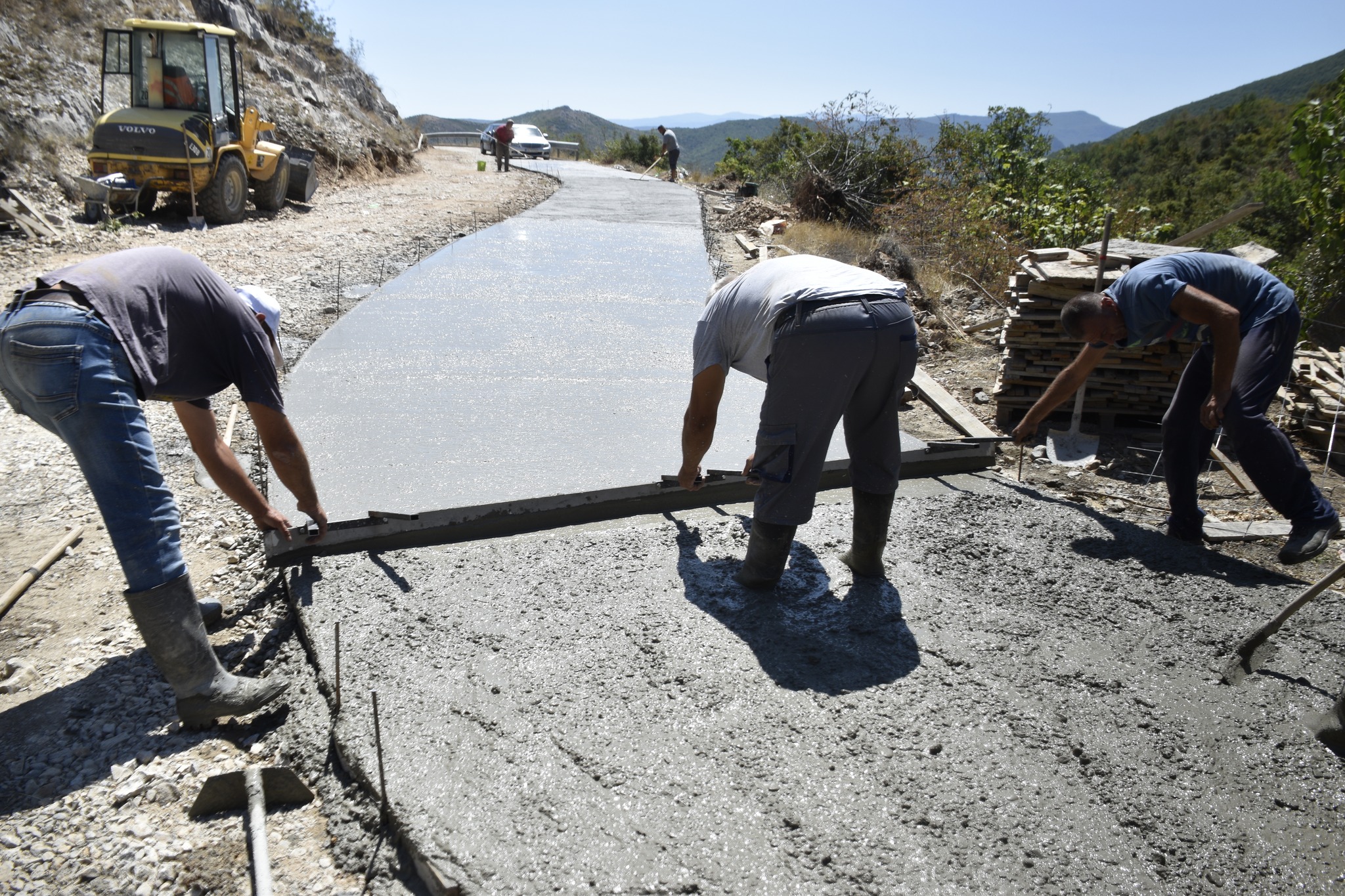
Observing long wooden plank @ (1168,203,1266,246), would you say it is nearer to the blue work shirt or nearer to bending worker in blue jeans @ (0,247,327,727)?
the blue work shirt

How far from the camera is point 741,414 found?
449cm

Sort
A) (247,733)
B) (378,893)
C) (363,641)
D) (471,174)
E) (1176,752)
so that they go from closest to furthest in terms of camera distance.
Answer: (378,893) < (1176,752) < (247,733) < (363,641) < (471,174)

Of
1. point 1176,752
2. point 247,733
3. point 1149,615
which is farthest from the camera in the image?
point 1149,615

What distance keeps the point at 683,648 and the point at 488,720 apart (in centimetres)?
62

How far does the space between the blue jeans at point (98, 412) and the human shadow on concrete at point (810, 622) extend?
61.4 inches

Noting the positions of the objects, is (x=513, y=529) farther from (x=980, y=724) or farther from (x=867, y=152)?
(x=867, y=152)

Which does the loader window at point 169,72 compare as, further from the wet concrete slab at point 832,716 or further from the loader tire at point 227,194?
the wet concrete slab at point 832,716

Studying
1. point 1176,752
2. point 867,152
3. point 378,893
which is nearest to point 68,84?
point 867,152

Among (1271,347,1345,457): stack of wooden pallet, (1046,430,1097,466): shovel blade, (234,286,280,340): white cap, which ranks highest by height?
(234,286,280,340): white cap

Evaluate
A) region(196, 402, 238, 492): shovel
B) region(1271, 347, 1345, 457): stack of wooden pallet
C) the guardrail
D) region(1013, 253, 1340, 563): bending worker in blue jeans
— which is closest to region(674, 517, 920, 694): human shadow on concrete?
region(1013, 253, 1340, 563): bending worker in blue jeans

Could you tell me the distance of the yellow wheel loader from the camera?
10445 millimetres

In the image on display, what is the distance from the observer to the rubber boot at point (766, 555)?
9.09ft

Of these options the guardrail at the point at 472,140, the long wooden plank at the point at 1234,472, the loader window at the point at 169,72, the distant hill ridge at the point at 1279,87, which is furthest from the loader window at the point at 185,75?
the distant hill ridge at the point at 1279,87

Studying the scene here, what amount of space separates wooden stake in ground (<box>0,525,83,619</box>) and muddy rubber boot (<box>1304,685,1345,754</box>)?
3859mm
